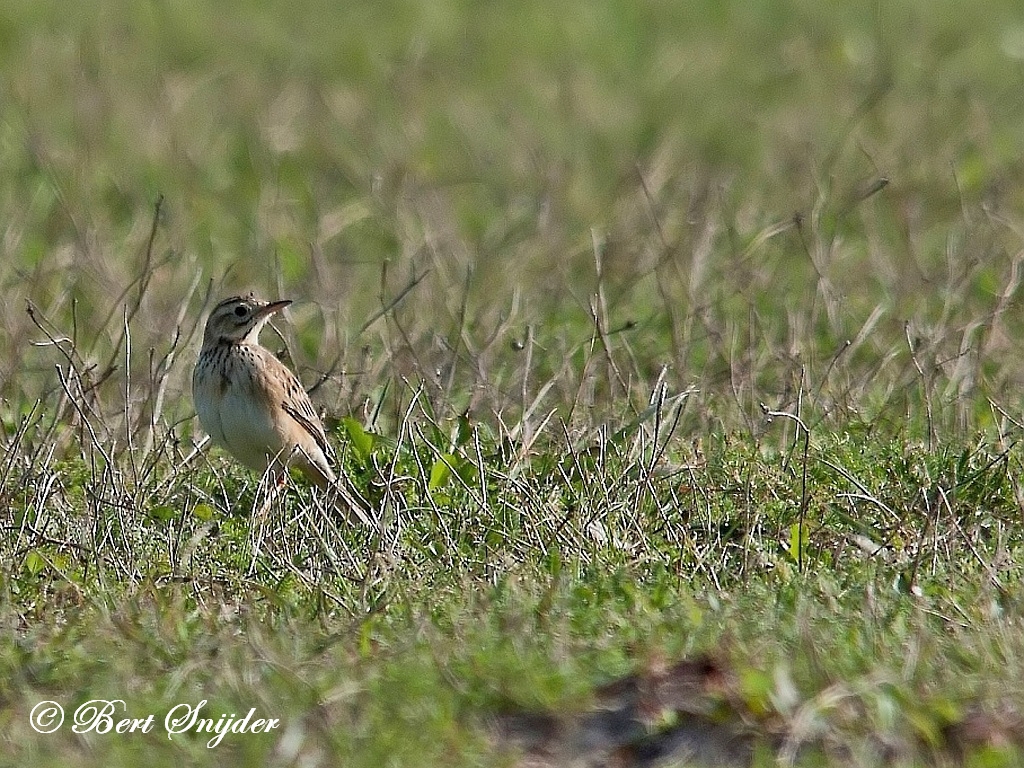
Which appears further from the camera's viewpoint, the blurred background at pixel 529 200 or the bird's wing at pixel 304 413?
the blurred background at pixel 529 200

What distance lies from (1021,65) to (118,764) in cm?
1332

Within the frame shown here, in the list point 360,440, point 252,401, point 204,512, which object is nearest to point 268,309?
point 252,401

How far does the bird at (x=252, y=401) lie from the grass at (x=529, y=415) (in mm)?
132

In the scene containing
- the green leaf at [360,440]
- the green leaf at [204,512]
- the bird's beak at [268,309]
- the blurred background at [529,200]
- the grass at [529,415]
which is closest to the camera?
the grass at [529,415]

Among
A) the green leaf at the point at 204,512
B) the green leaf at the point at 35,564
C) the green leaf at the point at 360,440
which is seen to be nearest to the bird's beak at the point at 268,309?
the green leaf at the point at 360,440

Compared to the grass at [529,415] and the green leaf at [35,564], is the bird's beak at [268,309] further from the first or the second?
the green leaf at [35,564]

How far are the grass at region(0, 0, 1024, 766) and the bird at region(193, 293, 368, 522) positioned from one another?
0.13 metres

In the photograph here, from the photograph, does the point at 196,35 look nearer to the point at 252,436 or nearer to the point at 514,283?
the point at 514,283

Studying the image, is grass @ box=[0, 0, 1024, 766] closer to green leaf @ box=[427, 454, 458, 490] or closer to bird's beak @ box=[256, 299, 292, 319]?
green leaf @ box=[427, 454, 458, 490]

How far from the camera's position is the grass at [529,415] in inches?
203

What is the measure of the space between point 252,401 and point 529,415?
1.13 m

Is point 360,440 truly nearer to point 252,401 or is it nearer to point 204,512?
point 252,401

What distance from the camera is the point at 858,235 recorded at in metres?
11.8

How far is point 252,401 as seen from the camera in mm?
7906
